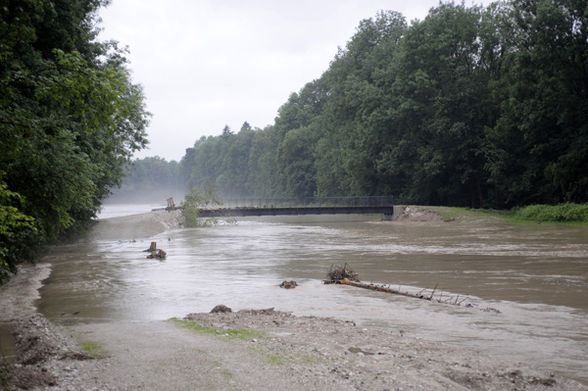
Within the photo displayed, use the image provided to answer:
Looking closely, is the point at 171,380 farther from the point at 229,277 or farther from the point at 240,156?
the point at 240,156

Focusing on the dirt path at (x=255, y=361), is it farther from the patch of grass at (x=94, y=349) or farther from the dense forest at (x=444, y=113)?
the dense forest at (x=444, y=113)

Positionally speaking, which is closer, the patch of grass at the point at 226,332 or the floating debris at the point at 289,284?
the patch of grass at the point at 226,332

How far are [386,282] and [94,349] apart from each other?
34.8 ft

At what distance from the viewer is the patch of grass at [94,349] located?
8469mm

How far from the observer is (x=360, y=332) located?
10211 mm

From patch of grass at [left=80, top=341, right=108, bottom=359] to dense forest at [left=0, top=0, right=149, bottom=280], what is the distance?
2076 mm

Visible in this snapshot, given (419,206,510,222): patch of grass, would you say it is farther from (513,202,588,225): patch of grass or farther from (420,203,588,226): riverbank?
(513,202,588,225): patch of grass

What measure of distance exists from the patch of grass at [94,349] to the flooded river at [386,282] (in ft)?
9.97

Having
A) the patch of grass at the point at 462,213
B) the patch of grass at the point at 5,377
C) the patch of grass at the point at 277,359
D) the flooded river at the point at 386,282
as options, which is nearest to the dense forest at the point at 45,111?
the patch of grass at the point at 5,377

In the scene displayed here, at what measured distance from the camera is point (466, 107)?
54.2m

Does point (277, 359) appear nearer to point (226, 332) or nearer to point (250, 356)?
point (250, 356)

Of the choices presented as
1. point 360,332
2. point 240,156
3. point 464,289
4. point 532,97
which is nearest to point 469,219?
point 532,97

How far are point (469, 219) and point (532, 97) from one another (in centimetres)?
1162

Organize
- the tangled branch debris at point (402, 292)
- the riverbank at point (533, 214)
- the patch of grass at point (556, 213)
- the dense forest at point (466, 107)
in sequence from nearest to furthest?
the tangled branch debris at point (402, 292) < the patch of grass at point (556, 213) < the riverbank at point (533, 214) < the dense forest at point (466, 107)
